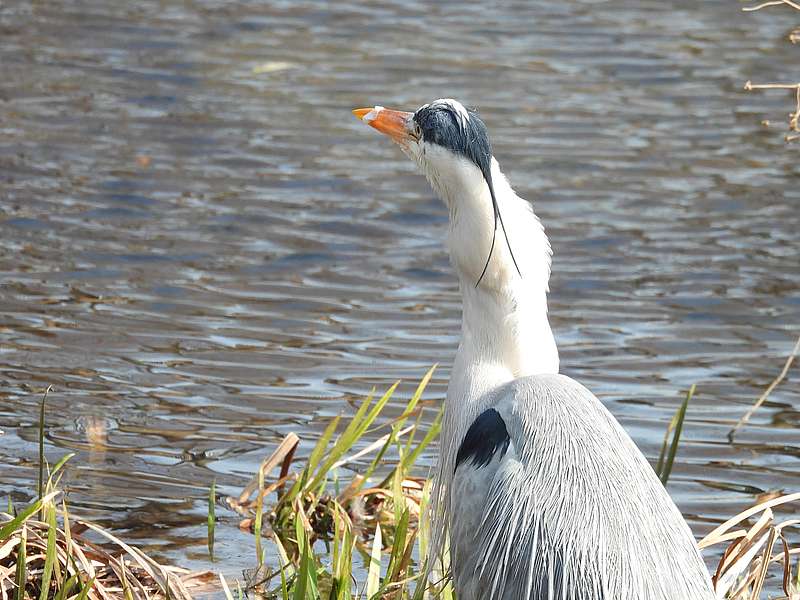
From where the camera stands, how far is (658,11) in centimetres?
1462

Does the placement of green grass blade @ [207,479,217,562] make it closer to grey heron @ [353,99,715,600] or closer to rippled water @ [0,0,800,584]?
rippled water @ [0,0,800,584]

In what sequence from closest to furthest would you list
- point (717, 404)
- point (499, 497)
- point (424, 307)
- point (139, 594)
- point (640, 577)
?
point (640, 577) → point (499, 497) → point (139, 594) → point (717, 404) → point (424, 307)

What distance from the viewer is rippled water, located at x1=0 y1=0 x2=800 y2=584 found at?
641 centimetres

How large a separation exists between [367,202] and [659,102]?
11.0 feet

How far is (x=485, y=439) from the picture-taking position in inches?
159

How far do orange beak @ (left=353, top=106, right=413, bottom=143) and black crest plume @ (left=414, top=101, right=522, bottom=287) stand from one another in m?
0.13

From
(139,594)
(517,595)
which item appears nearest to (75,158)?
(139,594)

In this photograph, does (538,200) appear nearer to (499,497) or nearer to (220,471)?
(220,471)

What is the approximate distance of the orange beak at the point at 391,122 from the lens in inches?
172

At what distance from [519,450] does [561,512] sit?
0.74ft

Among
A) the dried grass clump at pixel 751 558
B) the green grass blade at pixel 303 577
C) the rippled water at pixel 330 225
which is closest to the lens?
the green grass blade at pixel 303 577

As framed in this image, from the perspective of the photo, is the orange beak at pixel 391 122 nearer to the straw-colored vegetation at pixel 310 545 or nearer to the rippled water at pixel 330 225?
the straw-colored vegetation at pixel 310 545

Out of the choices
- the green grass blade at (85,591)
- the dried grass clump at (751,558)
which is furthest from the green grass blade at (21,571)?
the dried grass clump at (751,558)

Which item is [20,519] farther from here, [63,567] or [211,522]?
[211,522]
